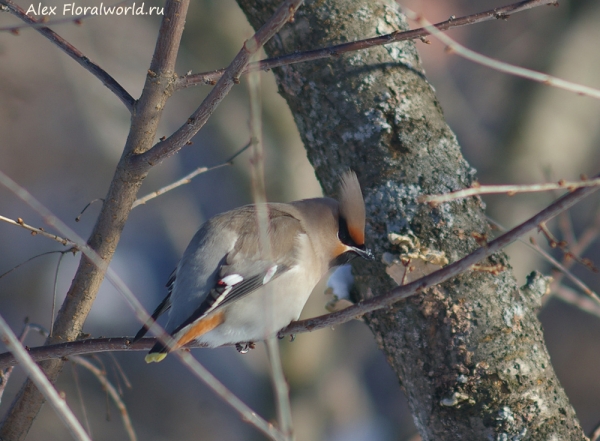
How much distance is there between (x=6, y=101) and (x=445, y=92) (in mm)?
5596

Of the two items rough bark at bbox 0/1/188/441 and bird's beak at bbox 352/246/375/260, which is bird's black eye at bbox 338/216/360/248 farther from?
rough bark at bbox 0/1/188/441

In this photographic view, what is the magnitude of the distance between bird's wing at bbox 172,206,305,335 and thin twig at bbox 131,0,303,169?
0.65 metres

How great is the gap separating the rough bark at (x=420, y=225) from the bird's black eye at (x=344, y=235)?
184 mm

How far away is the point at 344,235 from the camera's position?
114 inches

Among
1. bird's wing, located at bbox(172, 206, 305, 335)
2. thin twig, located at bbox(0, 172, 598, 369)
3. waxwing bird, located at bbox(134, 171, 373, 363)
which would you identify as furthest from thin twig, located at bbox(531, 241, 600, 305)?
bird's wing, located at bbox(172, 206, 305, 335)

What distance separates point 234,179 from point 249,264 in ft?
14.6

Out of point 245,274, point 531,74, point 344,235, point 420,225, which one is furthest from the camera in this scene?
point 344,235

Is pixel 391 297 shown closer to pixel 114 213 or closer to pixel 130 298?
pixel 130 298

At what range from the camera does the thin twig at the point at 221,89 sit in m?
1.62

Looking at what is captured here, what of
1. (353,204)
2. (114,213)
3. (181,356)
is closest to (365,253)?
(353,204)

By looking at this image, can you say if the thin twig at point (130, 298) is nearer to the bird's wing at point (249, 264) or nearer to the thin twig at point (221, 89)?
the thin twig at point (221, 89)

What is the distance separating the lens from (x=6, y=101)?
8406 mm

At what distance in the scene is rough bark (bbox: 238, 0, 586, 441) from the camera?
7.43ft

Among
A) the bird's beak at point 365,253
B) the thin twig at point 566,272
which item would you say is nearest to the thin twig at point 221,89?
the bird's beak at point 365,253
